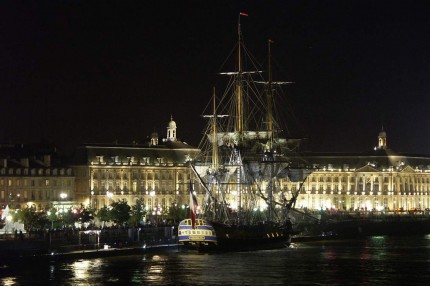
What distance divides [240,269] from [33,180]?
3470 inches

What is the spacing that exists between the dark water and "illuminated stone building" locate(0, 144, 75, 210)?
64.3 m

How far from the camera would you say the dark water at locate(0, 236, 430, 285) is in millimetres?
90562

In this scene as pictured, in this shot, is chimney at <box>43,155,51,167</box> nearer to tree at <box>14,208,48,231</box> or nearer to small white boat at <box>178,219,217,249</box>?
tree at <box>14,208,48,231</box>

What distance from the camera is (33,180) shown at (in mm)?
183250

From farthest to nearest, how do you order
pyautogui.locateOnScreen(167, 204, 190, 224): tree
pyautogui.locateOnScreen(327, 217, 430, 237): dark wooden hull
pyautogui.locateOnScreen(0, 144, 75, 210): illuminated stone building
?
pyautogui.locateOnScreen(327, 217, 430, 237): dark wooden hull < pyautogui.locateOnScreen(0, 144, 75, 210): illuminated stone building < pyautogui.locateOnScreen(167, 204, 190, 224): tree

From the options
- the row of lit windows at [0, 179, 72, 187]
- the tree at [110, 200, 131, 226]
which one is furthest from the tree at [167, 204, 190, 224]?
the row of lit windows at [0, 179, 72, 187]

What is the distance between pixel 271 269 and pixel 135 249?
2040cm

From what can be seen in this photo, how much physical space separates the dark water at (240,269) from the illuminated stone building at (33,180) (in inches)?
2530

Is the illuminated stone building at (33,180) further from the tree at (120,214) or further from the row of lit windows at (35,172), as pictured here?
the tree at (120,214)

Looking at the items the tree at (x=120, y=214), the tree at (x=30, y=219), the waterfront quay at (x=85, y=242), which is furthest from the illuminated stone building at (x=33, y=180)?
the waterfront quay at (x=85, y=242)

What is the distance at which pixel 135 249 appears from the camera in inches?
4616

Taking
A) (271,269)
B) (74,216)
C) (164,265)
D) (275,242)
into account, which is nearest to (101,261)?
(164,265)

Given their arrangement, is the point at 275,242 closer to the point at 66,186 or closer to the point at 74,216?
the point at 74,216

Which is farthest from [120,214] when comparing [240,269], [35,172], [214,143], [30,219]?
[240,269]
